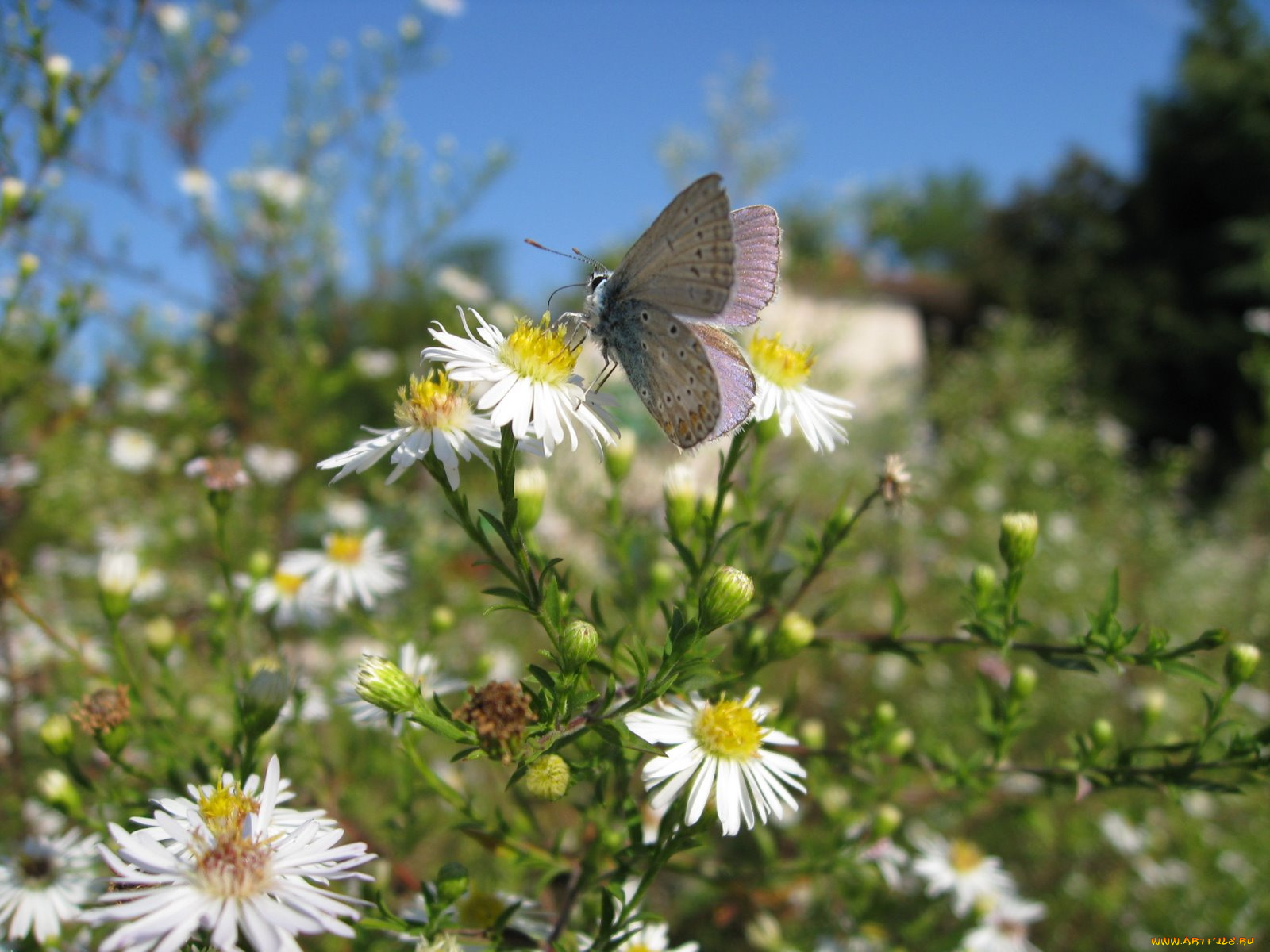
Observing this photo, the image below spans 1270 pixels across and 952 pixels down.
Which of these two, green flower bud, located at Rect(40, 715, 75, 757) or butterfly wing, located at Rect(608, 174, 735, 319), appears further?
green flower bud, located at Rect(40, 715, 75, 757)

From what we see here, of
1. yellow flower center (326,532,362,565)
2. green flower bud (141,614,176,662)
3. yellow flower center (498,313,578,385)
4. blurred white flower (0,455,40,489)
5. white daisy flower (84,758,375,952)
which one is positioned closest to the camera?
white daisy flower (84,758,375,952)

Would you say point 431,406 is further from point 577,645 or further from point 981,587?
point 981,587

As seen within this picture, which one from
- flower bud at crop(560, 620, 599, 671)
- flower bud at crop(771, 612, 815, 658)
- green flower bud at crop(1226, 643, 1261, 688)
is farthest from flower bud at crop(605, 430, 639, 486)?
green flower bud at crop(1226, 643, 1261, 688)

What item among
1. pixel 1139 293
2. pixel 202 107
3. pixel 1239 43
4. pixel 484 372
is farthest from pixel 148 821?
pixel 1239 43

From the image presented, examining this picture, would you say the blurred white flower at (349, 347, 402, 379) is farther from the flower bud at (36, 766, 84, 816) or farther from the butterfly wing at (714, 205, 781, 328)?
the butterfly wing at (714, 205, 781, 328)

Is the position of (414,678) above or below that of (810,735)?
below

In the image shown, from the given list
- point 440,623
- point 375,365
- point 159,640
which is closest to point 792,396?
point 440,623
